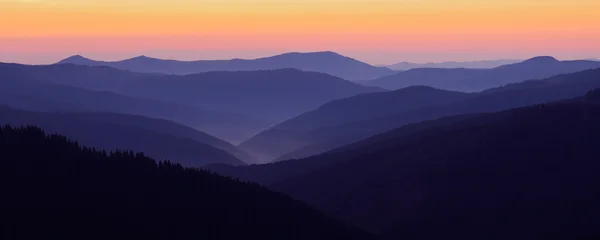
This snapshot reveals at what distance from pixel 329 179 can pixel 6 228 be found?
68.7 metres

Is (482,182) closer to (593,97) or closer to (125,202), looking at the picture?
(125,202)

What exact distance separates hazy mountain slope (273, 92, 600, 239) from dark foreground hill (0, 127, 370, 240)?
17435 mm

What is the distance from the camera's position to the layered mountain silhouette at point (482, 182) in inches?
3145

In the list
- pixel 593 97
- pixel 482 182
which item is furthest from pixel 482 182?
pixel 593 97

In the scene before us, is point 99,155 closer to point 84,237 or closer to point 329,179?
point 84,237

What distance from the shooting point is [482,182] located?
91.5 metres

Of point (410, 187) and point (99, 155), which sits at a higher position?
point (99, 155)

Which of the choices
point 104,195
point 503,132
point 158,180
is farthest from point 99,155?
point 503,132

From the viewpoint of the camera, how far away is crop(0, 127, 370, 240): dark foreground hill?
2029 inches

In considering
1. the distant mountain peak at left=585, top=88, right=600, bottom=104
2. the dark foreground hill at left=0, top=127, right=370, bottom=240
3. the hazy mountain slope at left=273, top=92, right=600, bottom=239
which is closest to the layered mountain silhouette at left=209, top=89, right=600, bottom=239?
the hazy mountain slope at left=273, top=92, right=600, bottom=239

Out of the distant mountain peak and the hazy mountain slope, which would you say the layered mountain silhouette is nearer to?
the hazy mountain slope

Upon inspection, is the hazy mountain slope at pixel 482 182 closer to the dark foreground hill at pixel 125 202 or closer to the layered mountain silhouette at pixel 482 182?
the layered mountain silhouette at pixel 482 182

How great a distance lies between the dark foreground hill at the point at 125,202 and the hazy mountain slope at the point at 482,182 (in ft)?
57.2

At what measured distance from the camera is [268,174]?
143 metres
